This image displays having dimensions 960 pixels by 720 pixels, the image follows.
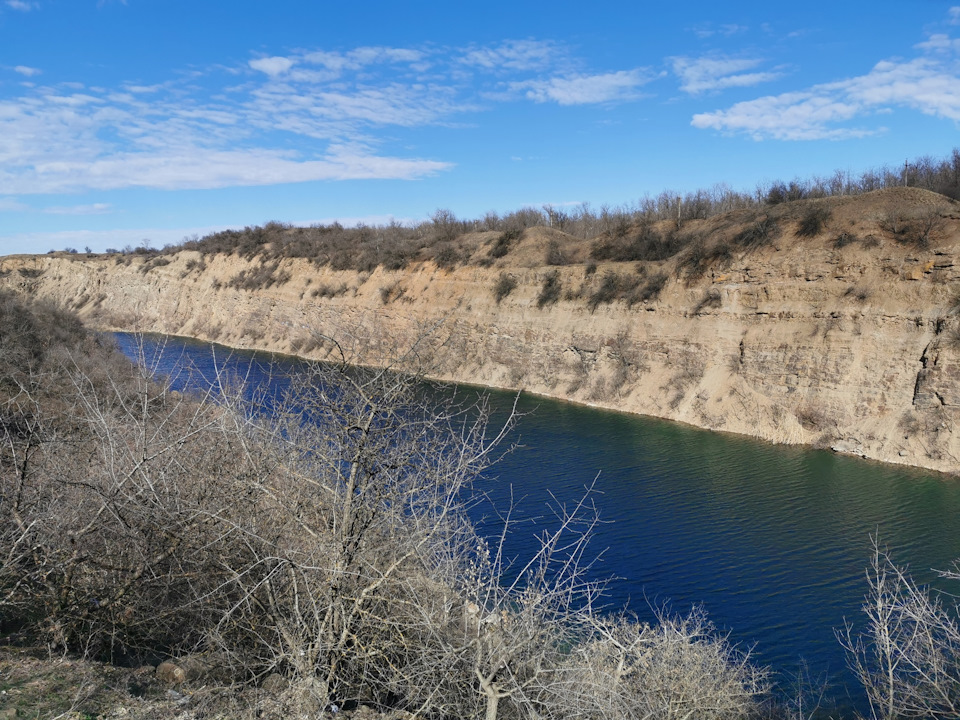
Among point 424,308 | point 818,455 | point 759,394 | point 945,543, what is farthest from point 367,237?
point 945,543

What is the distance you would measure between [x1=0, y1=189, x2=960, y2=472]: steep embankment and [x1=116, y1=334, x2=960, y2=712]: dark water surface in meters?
2.13

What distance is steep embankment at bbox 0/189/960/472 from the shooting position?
24.0 metres

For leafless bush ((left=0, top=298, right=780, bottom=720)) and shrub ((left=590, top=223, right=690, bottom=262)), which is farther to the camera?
shrub ((left=590, top=223, right=690, bottom=262))

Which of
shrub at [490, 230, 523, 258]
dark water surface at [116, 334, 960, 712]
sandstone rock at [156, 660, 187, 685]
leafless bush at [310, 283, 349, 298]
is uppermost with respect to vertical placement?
shrub at [490, 230, 523, 258]

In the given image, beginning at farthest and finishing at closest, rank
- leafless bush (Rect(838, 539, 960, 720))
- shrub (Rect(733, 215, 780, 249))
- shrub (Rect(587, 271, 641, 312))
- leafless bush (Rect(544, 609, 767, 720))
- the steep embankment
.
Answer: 1. shrub (Rect(587, 271, 641, 312))
2. shrub (Rect(733, 215, 780, 249))
3. the steep embankment
4. leafless bush (Rect(838, 539, 960, 720))
5. leafless bush (Rect(544, 609, 767, 720))

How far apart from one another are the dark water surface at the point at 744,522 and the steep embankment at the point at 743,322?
2.13 metres

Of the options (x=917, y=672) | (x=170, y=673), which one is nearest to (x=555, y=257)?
(x=917, y=672)

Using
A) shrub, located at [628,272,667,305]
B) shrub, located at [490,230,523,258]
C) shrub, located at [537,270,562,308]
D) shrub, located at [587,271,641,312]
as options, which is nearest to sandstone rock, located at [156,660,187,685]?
shrub, located at [628,272,667,305]

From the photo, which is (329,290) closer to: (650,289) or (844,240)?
(650,289)

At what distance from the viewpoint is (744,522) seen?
674 inches

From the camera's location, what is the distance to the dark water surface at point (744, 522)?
12.5 meters

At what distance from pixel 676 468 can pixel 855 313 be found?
402 inches

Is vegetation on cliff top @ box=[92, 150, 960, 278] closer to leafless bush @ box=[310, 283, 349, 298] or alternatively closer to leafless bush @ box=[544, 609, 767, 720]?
leafless bush @ box=[310, 283, 349, 298]

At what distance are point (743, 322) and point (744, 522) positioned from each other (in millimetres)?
14571
